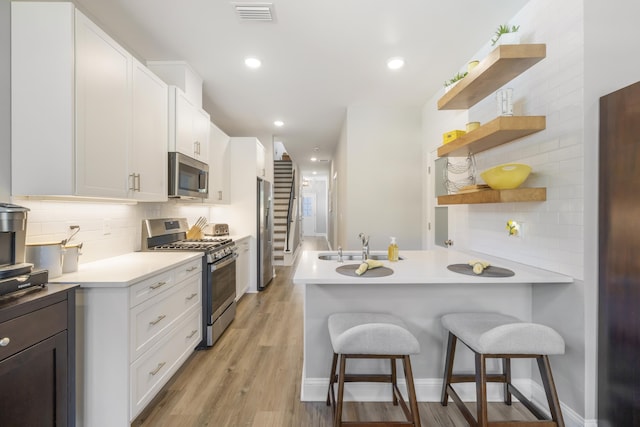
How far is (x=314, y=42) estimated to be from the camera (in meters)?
2.58

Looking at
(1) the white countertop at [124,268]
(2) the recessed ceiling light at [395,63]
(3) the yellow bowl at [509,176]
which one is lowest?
(1) the white countertop at [124,268]

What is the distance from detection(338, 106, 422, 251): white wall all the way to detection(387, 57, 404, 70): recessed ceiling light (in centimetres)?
118

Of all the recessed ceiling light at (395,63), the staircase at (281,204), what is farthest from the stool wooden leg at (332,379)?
the staircase at (281,204)

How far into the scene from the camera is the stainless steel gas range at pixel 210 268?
2.75m

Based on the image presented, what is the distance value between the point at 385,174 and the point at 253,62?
2.28 m

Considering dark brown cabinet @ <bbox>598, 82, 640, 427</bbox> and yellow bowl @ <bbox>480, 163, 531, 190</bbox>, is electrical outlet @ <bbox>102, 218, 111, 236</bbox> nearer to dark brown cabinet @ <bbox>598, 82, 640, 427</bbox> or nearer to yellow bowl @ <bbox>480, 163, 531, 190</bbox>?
yellow bowl @ <bbox>480, 163, 531, 190</bbox>

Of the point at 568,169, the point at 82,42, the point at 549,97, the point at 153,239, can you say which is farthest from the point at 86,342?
the point at 549,97

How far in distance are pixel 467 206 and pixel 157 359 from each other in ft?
9.43

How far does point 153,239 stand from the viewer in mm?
2891

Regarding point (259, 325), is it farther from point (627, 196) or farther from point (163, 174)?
point (627, 196)

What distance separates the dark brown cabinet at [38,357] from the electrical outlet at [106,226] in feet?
2.98

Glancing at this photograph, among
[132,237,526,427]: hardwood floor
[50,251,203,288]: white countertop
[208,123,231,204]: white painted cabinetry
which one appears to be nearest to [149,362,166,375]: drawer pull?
[132,237,526,427]: hardwood floor

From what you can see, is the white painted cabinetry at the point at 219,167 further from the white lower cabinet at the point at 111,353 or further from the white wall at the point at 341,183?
the white lower cabinet at the point at 111,353

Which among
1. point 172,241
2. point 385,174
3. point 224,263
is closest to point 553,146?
point 385,174
